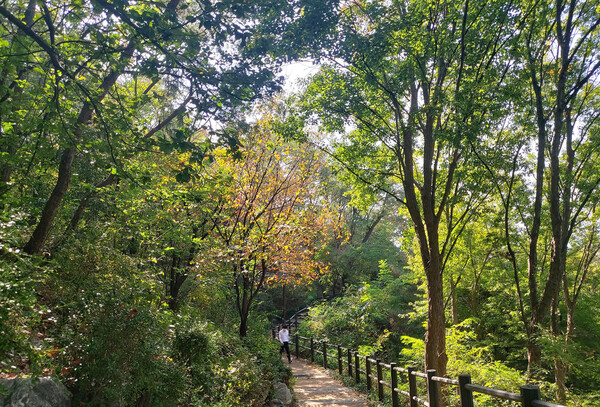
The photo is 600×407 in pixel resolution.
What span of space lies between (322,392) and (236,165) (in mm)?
6472

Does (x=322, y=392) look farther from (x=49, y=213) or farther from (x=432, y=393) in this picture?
(x=49, y=213)

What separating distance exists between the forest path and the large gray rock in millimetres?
5928

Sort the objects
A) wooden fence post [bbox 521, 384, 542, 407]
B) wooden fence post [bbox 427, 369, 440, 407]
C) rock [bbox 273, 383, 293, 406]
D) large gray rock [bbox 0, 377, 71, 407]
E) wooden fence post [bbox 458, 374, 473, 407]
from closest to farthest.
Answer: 1. large gray rock [bbox 0, 377, 71, 407]
2. wooden fence post [bbox 521, 384, 542, 407]
3. wooden fence post [bbox 458, 374, 473, 407]
4. wooden fence post [bbox 427, 369, 440, 407]
5. rock [bbox 273, 383, 293, 406]

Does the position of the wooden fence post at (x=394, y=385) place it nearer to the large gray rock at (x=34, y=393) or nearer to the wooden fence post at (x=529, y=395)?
the wooden fence post at (x=529, y=395)

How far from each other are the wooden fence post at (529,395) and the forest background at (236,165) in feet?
11.7

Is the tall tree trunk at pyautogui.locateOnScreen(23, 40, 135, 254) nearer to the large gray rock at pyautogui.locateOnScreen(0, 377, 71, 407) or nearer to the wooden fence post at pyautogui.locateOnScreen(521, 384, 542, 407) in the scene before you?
the large gray rock at pyautogui.locateOnScreen(0, 377, 71, 407)

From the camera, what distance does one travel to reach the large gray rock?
3042mm

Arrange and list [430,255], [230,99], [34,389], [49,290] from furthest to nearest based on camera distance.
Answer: [430,255], [49,290], [230,99], [34,389]

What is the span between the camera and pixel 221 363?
6.17 m

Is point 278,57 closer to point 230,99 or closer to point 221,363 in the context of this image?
point 230,99

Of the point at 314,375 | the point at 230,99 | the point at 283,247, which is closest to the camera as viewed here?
the point at 230,99

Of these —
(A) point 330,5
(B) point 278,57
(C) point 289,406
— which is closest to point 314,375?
(C) point 289,406

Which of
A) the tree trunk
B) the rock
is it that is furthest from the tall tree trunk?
the rock

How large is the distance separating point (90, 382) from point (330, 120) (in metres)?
6.80
